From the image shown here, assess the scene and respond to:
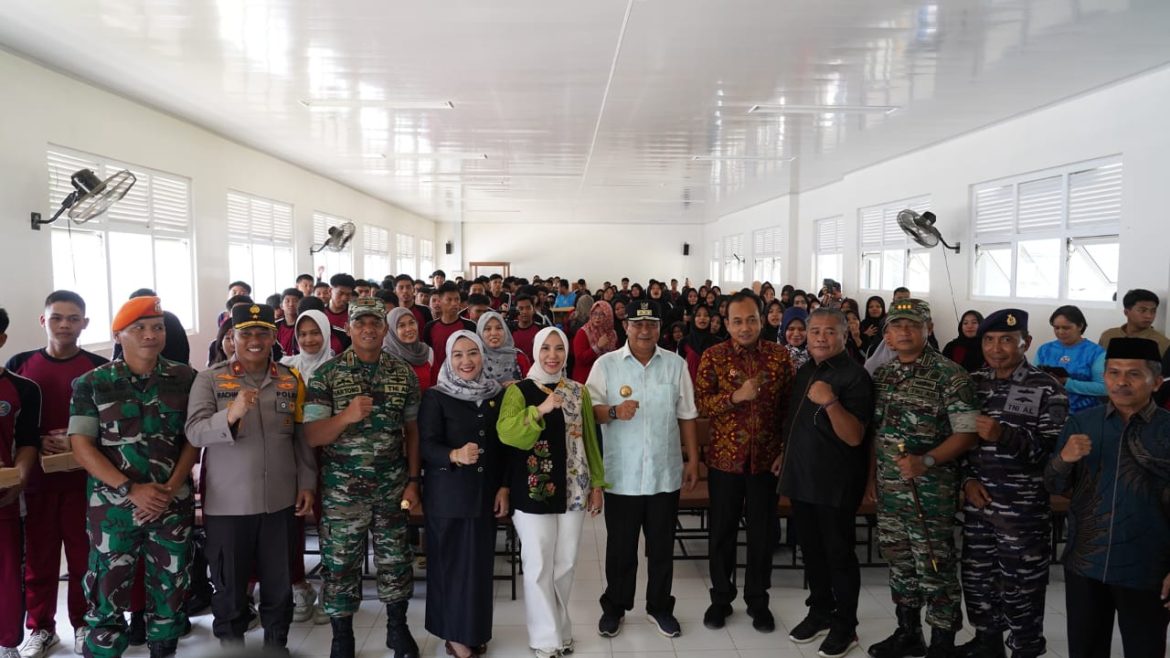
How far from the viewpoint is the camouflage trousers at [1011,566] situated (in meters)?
2.87

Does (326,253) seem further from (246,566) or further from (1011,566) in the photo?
(1011,566)

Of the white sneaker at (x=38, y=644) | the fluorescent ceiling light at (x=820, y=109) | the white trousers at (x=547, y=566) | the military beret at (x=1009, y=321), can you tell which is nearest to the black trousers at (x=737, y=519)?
the white trousers at (x=547, y=566)

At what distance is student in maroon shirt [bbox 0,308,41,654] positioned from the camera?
293 cm

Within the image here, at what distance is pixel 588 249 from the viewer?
22.9 metres

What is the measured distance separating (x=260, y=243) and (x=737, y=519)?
8.38 metres

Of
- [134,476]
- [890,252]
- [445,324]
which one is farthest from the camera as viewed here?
[890,252]

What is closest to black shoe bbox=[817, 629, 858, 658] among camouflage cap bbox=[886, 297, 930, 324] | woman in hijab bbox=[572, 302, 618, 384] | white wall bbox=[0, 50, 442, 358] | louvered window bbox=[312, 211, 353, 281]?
Answer: camouflage cap bbox=[886, 297, 930, 324]

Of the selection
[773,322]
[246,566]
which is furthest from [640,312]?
[773,322]

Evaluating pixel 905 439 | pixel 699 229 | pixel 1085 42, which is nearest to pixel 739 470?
pixel 905 439

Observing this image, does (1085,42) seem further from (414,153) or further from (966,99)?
(414,153)

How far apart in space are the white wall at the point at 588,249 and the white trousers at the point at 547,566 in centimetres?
1976

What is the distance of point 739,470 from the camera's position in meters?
3.34

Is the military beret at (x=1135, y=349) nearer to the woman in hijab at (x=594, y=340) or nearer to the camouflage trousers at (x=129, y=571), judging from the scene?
the woman in hijab at (x=594, y=340)

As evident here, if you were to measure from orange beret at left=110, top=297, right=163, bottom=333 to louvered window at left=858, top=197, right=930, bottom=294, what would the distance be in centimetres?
881
